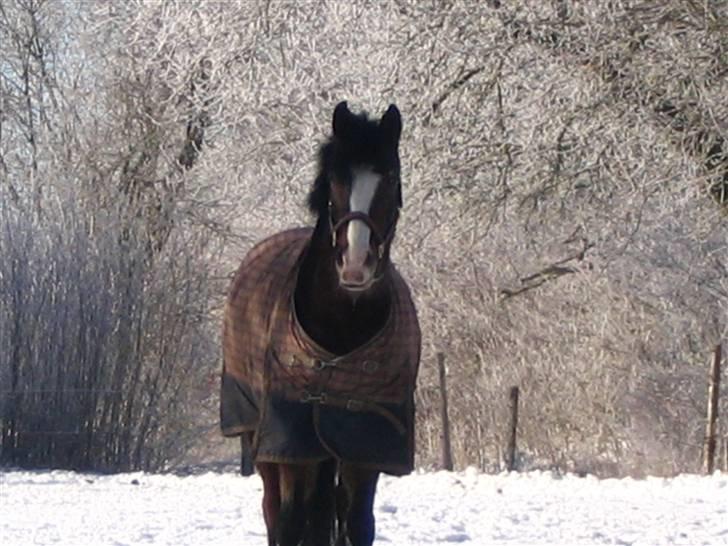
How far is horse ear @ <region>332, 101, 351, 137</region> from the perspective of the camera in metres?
6.27

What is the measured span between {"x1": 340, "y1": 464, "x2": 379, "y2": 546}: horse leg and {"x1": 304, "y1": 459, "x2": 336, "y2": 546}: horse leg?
21 cm

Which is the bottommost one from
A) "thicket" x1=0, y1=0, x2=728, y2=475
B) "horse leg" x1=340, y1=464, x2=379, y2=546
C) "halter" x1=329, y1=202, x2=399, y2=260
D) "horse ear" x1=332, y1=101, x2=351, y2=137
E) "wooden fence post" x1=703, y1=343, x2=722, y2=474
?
"horse leg" x1=340, y1=464, x2=379, y2=546

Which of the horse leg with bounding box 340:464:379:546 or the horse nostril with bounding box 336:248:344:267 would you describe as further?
the horse leg with bounding box 340:464:379:546

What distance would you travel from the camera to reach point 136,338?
2000cm

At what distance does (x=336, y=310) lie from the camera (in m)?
6.31

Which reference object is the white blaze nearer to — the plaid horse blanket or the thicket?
the plaid horse blanket

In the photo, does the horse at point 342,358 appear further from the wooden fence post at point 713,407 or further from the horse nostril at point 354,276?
the wooden fence post at point 713,407

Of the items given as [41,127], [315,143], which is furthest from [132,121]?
[315,143]

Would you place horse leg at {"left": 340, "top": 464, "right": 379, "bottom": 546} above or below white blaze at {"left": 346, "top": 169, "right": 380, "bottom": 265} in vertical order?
below

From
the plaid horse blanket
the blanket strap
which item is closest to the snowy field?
the plaid horse blanket

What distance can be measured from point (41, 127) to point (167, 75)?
6795 millimetres

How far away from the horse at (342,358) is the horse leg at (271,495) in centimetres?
40

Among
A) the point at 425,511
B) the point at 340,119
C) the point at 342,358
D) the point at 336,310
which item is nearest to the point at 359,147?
the point at 340,119

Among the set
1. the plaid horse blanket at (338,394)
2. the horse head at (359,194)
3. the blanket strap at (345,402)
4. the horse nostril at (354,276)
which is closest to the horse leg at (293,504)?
the plaid horse blanket at (338,394)
